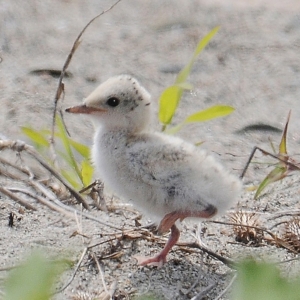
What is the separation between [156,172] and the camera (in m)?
2.20

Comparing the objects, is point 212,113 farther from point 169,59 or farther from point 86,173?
point 169,59

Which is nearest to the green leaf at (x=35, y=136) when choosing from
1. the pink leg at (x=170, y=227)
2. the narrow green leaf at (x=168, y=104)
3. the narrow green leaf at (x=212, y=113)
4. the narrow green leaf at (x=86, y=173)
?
the narrow green leaf at (x=86, y=173)

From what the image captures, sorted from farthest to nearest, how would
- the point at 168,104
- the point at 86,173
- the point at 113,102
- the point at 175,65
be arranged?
the point at 175,65 < the point at 168,104 < the point at 86,173 < the point at 113,102

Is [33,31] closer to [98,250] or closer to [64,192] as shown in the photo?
[64,192]

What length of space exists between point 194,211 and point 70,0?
4104 mm

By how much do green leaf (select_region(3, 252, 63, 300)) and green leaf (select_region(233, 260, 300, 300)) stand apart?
170 mm

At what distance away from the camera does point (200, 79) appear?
4867mm

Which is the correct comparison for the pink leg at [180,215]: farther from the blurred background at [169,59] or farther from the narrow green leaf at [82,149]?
the blurred background at [169,59]

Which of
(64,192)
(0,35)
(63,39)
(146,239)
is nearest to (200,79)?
(63,39)

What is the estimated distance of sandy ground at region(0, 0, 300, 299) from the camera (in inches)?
158

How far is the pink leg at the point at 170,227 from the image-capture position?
2160 millimetres

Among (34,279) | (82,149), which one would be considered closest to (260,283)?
(34,279)

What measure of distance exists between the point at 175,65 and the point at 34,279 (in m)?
4.53

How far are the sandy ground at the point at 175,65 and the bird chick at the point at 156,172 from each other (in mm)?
350
